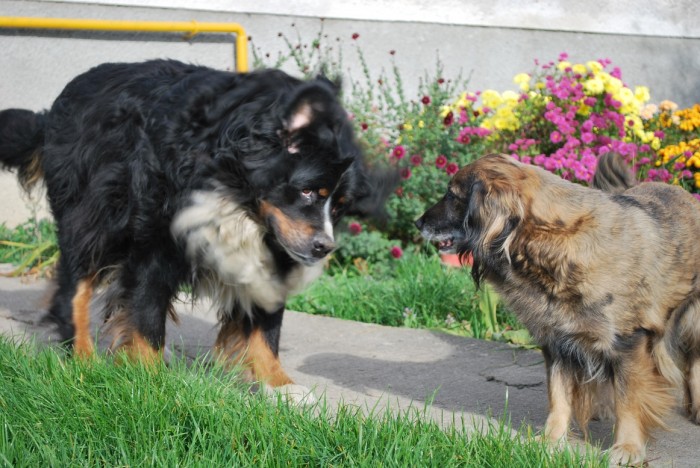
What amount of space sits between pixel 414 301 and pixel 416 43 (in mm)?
4053

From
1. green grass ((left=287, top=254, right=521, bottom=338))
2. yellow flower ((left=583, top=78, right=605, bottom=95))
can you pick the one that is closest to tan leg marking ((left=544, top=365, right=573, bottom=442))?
green grass ((left=287, top=254, right=521, bottom=338))

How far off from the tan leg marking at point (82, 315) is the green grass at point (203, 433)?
84 centimetres

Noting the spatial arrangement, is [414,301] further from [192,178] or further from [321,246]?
[192,178]

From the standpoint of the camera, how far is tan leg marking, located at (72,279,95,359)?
13.8 feet

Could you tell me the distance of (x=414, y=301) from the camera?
5.73 metres

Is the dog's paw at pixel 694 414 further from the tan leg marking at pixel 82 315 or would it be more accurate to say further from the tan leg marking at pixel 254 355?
the tan leg marking at pixel 82 315

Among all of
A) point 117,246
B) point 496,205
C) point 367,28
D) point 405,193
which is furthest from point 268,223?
point 367,28


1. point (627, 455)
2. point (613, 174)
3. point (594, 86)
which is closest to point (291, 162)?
point (613, 174)

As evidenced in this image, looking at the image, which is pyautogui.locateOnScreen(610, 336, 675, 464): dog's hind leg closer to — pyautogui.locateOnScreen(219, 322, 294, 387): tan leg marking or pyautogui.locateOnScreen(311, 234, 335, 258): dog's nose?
pyautogui.locateOnScreen(311, 234, 335, 258): dog's nose

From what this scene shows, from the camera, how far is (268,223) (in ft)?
12.6

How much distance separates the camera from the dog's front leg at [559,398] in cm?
359

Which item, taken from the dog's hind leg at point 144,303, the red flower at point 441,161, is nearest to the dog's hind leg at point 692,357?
the dog's hind leg at point 144,303

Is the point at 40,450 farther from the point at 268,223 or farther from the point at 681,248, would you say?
the point at 681,248

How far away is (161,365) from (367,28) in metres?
6.00
